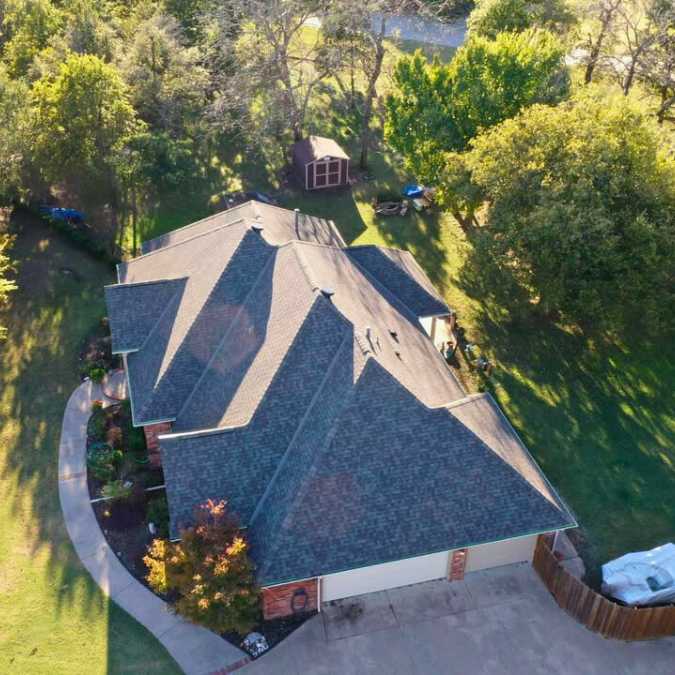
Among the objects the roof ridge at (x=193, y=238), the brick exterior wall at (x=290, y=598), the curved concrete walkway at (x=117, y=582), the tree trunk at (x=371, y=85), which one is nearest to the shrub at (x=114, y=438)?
the curved concrete walkway at (x=117, y=582)

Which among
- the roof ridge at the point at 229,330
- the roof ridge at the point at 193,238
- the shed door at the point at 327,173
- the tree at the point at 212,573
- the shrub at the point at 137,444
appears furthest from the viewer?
the shed door at the point at 327,173

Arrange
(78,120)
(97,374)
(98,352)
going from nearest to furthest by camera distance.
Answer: (97,374) < (98,352) < (78,120)

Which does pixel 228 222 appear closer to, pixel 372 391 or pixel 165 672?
pixel 372 391

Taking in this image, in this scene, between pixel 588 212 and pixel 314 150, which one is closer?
pixel 588 212

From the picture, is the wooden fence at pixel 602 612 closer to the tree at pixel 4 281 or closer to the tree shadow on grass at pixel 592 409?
the tree shadow on grass at pixel 592 409

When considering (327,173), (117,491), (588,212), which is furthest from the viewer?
(327,173)

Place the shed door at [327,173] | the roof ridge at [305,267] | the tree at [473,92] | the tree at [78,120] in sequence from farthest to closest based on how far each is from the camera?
the shed door at [327,173]
the tree at [473,92]
the tree at [78,120]
the roof ridge at [305,267]

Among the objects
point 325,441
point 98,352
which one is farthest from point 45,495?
point 325,441

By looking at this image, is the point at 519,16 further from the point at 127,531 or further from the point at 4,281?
the point at 127,531
